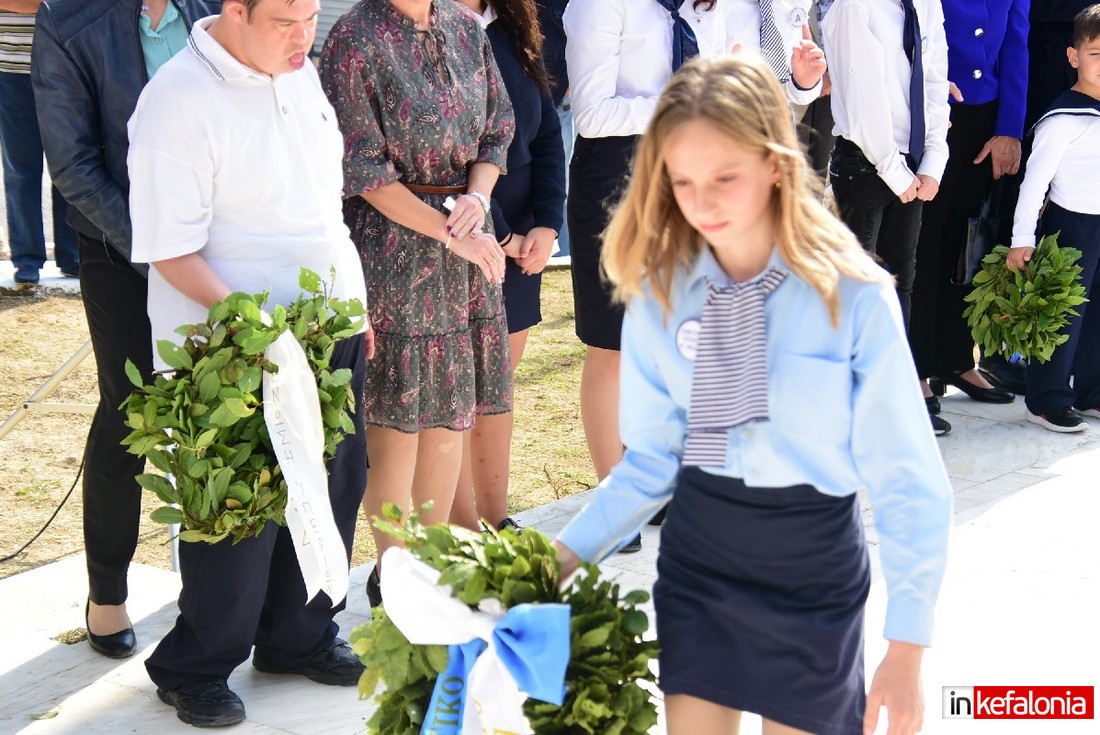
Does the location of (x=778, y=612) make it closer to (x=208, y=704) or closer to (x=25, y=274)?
(x=208, y=704)

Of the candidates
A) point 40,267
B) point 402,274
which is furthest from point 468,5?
point 40,267

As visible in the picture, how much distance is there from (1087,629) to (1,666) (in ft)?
10.1

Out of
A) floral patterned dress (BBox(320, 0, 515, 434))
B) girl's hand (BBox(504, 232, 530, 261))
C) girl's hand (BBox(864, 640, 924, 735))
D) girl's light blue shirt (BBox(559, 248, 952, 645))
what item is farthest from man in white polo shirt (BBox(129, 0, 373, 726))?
girl's hand (BBox(864, 640, 924, 735))

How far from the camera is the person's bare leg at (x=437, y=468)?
3.87 meters

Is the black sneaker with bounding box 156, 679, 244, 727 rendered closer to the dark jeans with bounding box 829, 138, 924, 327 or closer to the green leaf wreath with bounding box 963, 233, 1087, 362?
the dark jeans with bounding box 829, 138, 924, 327

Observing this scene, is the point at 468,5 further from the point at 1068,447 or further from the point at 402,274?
the point at 1068,447

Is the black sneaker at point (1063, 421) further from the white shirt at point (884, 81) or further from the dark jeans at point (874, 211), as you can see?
the white shirt at point (884, 81)

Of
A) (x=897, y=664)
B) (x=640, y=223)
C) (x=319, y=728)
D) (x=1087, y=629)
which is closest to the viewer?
(x=897, y=664)

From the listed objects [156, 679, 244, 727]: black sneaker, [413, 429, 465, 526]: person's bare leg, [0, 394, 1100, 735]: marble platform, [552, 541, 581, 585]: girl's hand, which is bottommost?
[0, 394, 1100, 735]: marble platform

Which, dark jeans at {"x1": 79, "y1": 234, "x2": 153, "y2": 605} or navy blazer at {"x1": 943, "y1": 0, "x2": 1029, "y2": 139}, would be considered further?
navy blazer at {"x1": 943, "y1": 0, "x2": 1029, "y2": 139}

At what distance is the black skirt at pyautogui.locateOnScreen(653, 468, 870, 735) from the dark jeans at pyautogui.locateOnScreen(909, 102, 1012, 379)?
3969 millimetres

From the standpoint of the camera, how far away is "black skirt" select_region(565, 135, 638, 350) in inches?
172

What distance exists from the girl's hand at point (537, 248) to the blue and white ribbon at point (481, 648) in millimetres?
2149

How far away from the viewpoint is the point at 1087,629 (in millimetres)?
3850
